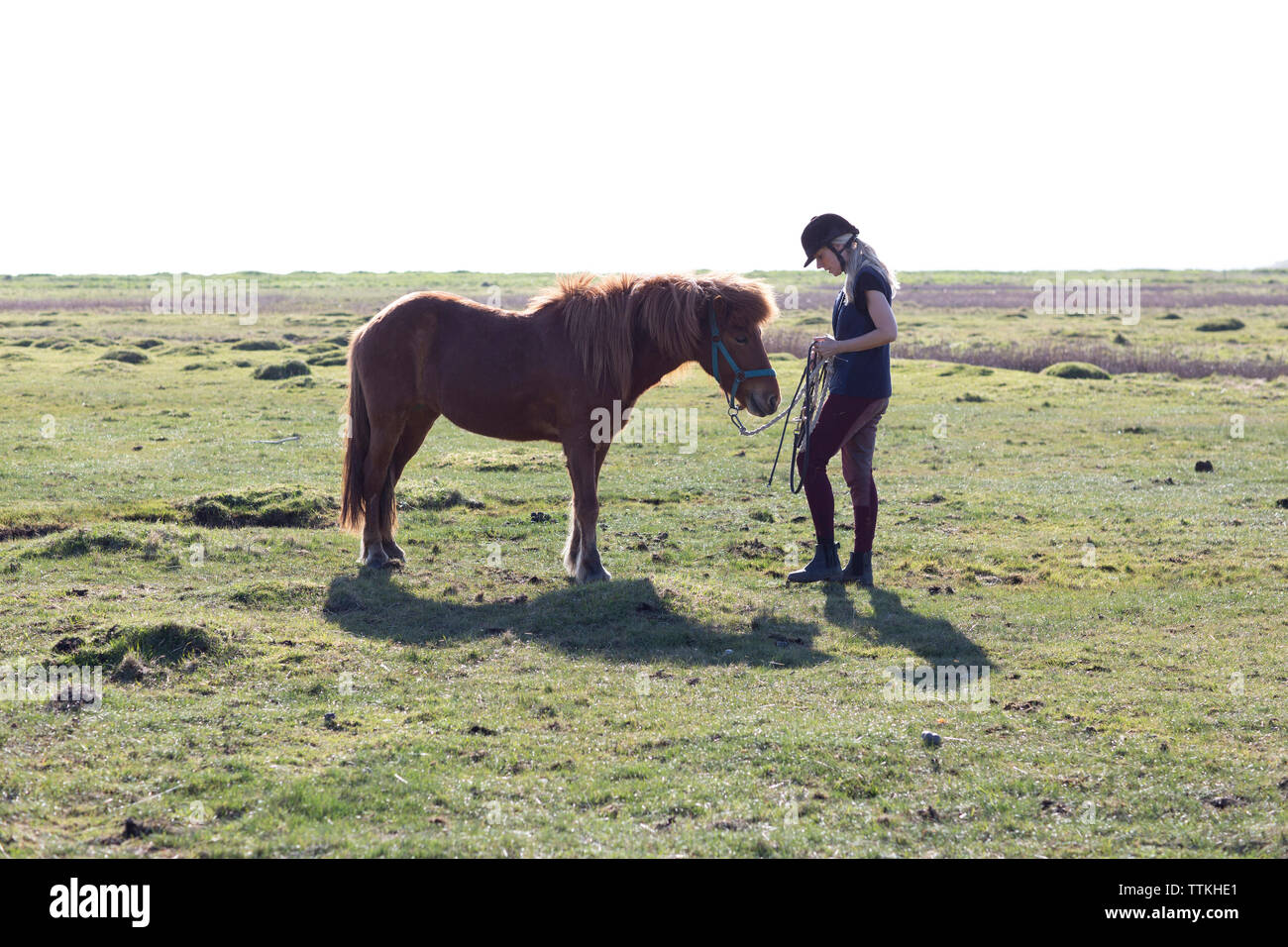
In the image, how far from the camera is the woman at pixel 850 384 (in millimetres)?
8398

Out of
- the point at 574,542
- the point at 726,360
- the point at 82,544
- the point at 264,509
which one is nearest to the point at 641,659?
the point at 574,542

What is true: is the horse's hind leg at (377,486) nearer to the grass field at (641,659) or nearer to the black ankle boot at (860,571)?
the grass field at (641,659)

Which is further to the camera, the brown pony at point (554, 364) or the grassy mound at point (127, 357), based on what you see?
the grassy mound at point (127, 357)

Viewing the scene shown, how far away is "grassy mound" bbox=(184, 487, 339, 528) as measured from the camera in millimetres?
11312

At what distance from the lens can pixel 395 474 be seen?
9992mm

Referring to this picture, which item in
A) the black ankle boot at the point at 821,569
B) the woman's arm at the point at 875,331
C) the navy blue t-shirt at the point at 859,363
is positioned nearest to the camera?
the woman's arm at the point at 875,331

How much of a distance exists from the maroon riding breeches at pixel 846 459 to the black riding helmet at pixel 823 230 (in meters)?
1.20

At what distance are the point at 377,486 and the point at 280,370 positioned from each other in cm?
1718

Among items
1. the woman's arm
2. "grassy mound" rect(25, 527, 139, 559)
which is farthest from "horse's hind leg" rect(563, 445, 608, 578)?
"grassy mound" rect(25, 527, 139, 559)

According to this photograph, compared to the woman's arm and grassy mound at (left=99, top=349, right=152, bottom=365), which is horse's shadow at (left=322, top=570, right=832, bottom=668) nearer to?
the woman's arm

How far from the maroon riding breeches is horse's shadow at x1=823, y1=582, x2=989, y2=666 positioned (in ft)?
1.84

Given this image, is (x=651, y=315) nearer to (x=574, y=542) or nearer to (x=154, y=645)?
(x=574, y=542)

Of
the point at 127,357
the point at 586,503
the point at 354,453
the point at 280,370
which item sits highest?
the point at 127,357

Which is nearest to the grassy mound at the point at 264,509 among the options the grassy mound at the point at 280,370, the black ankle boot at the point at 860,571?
the black ankle boot at the point at 860,571
